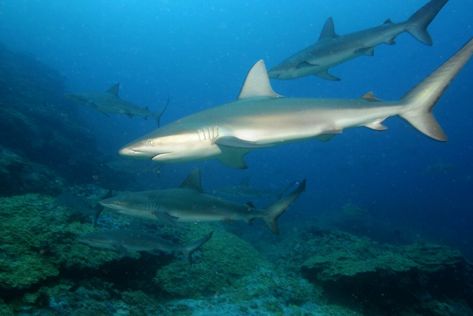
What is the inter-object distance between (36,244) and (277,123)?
396 cm

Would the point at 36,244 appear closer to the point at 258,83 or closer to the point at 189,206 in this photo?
the point at 189,206

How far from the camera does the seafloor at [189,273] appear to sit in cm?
453

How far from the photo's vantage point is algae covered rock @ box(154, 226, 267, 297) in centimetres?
604

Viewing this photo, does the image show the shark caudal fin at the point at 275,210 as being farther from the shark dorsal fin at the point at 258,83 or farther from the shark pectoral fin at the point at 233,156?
the shark dorsal fin at the point at 258,83

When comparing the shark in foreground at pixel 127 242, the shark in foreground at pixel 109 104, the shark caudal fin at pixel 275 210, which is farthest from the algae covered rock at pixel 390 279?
the shark in foreground at pixel 109 104

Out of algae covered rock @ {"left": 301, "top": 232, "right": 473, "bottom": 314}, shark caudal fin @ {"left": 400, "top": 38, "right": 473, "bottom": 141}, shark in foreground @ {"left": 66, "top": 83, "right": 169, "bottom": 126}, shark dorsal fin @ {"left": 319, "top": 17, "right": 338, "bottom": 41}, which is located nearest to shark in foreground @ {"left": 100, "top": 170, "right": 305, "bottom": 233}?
shark caudal fin @ {"left": 400, "top": 38, "right": 473, "bottom": 141}

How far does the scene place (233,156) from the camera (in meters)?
4.97

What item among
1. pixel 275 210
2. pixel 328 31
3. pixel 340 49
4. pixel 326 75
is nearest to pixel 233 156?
pixel 275 210

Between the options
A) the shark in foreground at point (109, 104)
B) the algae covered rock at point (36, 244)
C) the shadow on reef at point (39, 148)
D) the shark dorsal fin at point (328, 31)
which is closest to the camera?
the algae covered rock at point (36, 244)

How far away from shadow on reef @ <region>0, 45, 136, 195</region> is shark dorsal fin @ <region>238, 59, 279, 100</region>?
7418 millimetres

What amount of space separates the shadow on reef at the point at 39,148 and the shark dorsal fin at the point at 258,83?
7.42 m

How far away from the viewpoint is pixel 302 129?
187 inches

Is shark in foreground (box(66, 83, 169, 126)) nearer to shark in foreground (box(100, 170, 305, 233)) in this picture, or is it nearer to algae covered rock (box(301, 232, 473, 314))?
shark in foreground (box(100, 170, 305, 233))

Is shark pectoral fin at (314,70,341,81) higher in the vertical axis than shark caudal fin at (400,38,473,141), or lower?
higher
